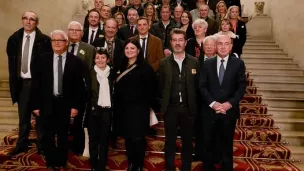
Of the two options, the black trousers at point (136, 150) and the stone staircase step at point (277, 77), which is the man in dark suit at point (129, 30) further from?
the stone staircase step at point (277, 77)

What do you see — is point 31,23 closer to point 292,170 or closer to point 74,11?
point 292,170

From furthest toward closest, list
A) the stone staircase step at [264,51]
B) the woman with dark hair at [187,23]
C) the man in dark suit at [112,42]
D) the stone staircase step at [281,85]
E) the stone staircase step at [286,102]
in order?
1. the stone staircase step at [264,51]
2. the stone staircase step at [281,85]
3. the stone staircase step at [286,102]
4. the woman with dark hair at [187,23]
5. the man in dark suit at [112,42]

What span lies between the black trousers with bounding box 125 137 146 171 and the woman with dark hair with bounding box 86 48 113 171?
25 cm

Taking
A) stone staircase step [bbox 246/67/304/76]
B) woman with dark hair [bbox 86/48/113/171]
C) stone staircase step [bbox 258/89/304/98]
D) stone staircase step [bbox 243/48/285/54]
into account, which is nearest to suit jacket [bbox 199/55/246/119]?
woman with dark hair [bbox 86/48/113/171]

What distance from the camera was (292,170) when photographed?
375 cm

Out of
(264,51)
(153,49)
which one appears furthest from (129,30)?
(264,51)

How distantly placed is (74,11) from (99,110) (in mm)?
5589

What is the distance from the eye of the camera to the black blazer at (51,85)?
3.38 m

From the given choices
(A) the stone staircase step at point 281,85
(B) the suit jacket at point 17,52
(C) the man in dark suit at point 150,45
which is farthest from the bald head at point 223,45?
(A) the stone staircase step at point 281,85

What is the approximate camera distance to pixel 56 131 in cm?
348

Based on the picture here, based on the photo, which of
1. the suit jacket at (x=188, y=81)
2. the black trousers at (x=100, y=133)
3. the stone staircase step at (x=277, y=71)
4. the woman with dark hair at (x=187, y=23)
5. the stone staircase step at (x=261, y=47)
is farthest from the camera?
the stone staircase step at (x=261, y=47)

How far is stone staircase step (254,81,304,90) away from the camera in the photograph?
5.63 m

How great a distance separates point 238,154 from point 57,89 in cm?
229

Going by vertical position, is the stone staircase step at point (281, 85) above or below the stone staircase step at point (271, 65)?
below
